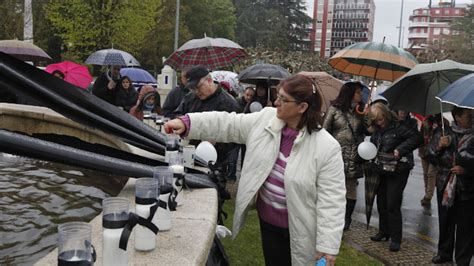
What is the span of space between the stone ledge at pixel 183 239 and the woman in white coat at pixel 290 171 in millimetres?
389

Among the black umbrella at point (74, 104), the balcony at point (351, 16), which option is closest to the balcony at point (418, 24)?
the balcony at point (351, 16)

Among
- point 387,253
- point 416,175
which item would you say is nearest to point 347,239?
point 387,253

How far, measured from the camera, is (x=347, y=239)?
20.1ft

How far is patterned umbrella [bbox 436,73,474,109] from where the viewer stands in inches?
176

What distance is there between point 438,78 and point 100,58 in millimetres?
7828

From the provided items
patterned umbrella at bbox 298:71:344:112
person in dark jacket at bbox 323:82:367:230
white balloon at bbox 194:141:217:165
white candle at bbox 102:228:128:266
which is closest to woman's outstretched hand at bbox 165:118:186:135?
white balloon at bbox 194:141:217:165

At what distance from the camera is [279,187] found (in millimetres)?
3092

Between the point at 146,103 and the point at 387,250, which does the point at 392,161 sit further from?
the point at 146,103

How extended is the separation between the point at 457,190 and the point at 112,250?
14.2 feet

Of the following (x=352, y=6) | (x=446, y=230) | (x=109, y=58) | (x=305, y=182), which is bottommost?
(x=446, y=230)

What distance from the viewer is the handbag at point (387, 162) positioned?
573cm

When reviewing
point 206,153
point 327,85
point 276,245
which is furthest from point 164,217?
point 327,85

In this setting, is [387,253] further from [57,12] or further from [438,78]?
[57,12]

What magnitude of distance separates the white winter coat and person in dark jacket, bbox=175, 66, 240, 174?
124 cm
